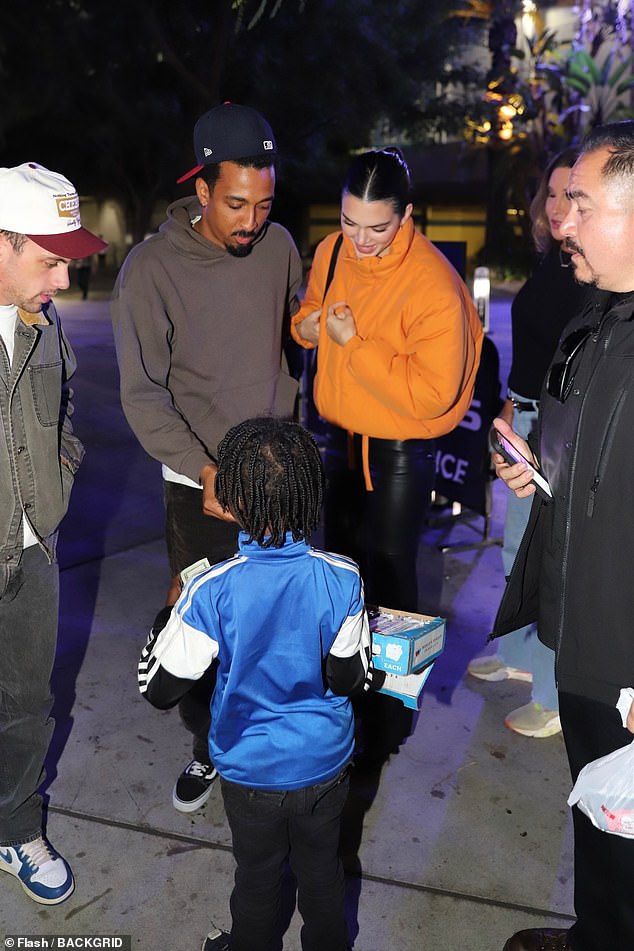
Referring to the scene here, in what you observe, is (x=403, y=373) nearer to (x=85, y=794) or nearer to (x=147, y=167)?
(x=85, y=794)

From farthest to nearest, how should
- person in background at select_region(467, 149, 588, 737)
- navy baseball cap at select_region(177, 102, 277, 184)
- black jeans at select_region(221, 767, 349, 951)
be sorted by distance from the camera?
person in background at select_region(467, 149, 588, 737) → navy baseball cap at select_region(177, 102, 277, 184) → black jeans at select_region(221, 767, 349, 951)

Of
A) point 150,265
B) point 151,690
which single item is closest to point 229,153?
point 150,265

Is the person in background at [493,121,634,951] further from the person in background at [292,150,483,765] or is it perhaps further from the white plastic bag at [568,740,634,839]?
the person in background at [292,150,483,765]

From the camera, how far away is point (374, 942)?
2.65m

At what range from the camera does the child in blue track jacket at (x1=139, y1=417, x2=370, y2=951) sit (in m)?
2.11

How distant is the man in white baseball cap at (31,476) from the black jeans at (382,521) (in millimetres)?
959

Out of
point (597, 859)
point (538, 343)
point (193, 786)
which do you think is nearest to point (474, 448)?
point (538, 343)

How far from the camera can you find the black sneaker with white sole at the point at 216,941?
101 inches

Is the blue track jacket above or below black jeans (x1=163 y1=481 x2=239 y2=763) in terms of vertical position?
above

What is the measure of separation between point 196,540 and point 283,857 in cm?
111

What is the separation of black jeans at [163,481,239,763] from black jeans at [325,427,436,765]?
0.44 m

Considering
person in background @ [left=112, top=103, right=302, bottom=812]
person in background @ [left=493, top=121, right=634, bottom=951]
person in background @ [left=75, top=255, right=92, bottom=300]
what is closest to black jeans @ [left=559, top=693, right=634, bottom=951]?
person in background @ [left=493, top=121, right=634, bottom=951]

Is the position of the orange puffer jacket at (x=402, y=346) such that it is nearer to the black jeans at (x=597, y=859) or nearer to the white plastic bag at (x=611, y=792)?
the black jeans at (x=597, y=859)

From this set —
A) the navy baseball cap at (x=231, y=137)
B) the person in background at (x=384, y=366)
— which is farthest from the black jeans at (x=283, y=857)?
the navy baseball cap at (x=231, y=137)
